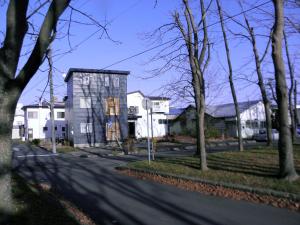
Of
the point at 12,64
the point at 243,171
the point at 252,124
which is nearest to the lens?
the point at 12,64

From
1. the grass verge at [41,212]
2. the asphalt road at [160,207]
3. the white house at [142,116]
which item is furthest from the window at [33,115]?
the grass verge at [41,212]

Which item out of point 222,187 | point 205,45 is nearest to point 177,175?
point 222,187

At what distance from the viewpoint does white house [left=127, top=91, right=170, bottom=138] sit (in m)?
59.9

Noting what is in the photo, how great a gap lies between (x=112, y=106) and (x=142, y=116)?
13.5 m

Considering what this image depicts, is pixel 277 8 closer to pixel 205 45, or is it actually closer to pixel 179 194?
pixel 205 45

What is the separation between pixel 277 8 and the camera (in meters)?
11.8

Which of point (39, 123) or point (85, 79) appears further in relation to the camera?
point (39, 123)

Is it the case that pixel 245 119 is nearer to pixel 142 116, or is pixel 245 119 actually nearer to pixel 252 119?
pixel 252 119

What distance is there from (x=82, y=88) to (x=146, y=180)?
33.7 m

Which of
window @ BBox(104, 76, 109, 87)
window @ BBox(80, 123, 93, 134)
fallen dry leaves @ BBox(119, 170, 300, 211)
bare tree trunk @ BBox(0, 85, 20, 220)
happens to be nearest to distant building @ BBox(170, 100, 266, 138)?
window @ BBox(104, 76, 109, 87)

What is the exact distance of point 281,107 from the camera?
11.6 m

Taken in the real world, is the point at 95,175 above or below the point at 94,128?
below

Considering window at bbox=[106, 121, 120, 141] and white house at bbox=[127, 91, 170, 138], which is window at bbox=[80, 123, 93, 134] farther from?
white house at bbox=[127, 91, 170, 138]

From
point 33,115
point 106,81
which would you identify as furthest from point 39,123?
point 106,81
